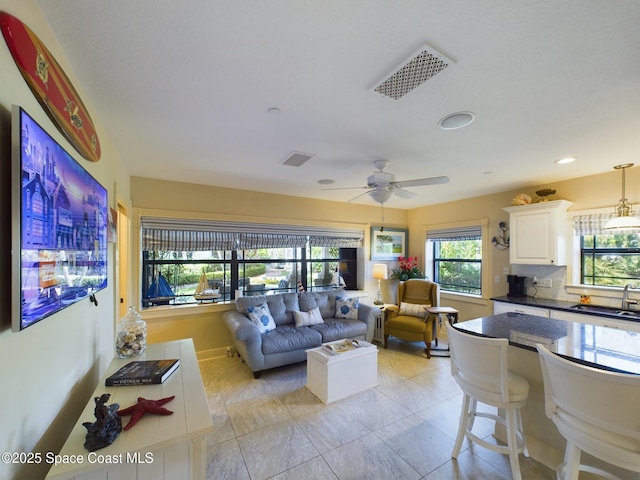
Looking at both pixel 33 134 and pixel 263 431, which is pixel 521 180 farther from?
pixel 33 134

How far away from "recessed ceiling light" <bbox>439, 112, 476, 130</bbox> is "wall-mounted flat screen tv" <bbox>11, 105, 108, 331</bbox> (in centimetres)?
220

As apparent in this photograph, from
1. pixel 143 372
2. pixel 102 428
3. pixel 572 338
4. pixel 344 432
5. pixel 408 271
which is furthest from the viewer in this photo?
pixel 408 271

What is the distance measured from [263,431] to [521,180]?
4178 mm

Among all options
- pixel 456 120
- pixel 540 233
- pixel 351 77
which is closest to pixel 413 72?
pixel 351 77

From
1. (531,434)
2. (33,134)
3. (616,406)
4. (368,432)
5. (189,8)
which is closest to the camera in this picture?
(33,134)

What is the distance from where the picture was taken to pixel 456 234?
16.2ft

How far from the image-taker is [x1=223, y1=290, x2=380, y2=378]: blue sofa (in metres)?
3.26

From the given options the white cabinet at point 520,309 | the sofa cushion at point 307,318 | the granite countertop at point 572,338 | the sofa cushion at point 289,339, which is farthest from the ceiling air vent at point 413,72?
the white cabinet at point 520,309

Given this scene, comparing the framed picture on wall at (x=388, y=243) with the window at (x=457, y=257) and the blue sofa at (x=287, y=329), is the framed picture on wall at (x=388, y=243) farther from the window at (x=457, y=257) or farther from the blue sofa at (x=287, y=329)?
the blue sofa at (x=287, y=329)

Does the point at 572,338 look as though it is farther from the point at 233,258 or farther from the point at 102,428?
the point at 233,258

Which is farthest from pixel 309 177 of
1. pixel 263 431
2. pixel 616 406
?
pixel 616 406

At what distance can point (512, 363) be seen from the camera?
2.14 meters

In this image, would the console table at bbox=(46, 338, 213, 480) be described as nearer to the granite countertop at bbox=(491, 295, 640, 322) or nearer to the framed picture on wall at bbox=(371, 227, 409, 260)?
the granite countertop at bbox=(491, 295, 640, 322)

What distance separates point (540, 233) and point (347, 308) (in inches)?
112
